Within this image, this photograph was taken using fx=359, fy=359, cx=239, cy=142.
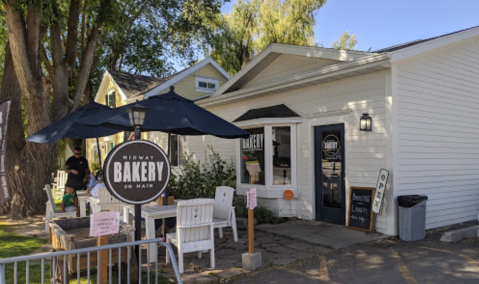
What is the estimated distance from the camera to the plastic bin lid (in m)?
6.70

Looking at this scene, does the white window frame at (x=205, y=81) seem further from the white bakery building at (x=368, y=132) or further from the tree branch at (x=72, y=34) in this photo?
the white bakery building at (x=368, y=132)

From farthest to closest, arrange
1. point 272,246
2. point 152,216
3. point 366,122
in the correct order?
point 366,122
point 272,246
point 152,216

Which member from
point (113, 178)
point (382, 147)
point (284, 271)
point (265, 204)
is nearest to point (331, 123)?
point (382, 147)

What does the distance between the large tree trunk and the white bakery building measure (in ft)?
18.5

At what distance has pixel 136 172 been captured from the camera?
3686 mm

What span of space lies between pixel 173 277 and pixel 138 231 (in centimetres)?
122

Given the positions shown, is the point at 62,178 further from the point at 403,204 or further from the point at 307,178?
the point at 403,204

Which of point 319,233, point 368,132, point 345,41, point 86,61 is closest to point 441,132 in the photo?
point 368,132

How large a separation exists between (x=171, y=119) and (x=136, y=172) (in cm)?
190

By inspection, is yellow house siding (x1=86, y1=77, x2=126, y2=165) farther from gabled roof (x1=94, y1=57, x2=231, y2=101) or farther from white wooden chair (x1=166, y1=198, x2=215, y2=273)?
white wooden chair (x1=166, y1=198, x2=215, y2=273)

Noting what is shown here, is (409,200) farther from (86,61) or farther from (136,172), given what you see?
(86,61)

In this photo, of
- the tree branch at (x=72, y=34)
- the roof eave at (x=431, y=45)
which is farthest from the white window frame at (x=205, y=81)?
the roof eave at (x=431, y=45)

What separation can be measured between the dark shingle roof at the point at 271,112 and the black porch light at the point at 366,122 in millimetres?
1907

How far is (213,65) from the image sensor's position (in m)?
18.5
